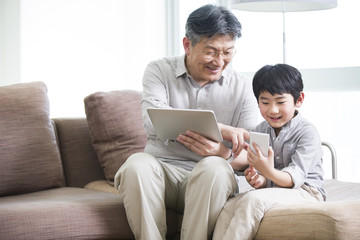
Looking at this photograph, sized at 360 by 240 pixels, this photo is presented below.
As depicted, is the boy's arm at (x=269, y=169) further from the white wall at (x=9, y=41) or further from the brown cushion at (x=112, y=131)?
the white wall at (x=9, y=41)

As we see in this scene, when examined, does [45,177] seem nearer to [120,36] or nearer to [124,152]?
[124,152]

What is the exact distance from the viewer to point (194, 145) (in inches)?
83.8

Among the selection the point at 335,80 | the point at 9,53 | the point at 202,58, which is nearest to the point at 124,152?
the point at 202,58

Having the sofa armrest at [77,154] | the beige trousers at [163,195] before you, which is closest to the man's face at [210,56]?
the beige trousers at [163,195]

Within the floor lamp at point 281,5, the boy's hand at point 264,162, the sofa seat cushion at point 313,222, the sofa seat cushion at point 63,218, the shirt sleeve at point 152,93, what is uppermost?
the floor lamp at point 281,5

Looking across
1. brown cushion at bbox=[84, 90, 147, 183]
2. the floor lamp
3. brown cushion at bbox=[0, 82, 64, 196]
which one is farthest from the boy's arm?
the floor lamp

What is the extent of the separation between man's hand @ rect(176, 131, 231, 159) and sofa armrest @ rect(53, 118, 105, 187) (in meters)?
0.74

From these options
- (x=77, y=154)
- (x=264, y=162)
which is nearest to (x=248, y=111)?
(x=264, y=162)

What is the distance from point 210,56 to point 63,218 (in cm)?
85

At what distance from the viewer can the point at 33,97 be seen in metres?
2.56

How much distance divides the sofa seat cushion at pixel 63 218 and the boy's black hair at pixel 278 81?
0.71 m

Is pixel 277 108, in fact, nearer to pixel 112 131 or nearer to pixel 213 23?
pixel 213 23

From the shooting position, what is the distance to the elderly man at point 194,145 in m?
1.97

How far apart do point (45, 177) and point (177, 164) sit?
24.4 inches
